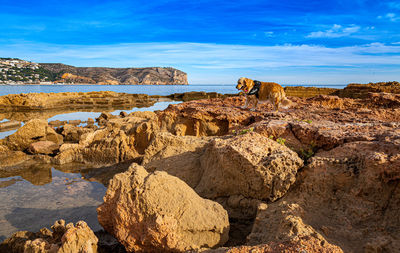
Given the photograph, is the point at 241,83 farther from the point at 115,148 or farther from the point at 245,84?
the point at 115,148

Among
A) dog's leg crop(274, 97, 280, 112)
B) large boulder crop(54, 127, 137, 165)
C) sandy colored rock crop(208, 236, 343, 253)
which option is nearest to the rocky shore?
sandy colored rock crop(208, 236, 343, 253)

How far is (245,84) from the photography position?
763 cm

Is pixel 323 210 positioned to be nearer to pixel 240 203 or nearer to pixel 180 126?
pixel 240 203

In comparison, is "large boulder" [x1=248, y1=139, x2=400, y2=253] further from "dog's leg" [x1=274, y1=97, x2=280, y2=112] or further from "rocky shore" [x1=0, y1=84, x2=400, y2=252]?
"dog's leg" [x1=274, y1=97, x2=280, y2=112]

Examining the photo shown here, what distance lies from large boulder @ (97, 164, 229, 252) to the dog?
15.9ft

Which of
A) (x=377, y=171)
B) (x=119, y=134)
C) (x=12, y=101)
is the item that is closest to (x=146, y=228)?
(x=377, y=171)

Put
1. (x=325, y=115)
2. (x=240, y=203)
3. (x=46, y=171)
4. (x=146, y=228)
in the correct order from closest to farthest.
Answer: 1. (x=146, y=228)
2. (x=240, y=203)
3. (x=325, y=115)
4. (x=46, y=171)

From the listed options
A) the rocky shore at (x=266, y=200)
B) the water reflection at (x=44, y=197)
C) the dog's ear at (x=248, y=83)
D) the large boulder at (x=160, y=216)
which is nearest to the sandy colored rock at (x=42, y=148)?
the water reflection at (x=44, y=197)

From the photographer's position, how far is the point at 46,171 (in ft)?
27.3

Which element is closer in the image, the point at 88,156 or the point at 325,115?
the point at 325,115

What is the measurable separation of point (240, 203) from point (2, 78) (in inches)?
5521

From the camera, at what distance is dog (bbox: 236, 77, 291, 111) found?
7.46 meters

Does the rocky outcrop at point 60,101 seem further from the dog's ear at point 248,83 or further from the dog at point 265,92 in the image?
the dog at point 265,92

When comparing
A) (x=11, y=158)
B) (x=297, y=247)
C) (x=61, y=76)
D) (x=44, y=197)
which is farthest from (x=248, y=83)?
(x=61, y=76)
